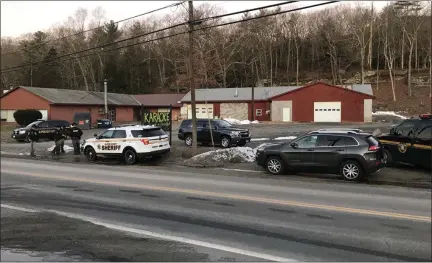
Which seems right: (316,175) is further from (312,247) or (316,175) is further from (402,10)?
(402,10)

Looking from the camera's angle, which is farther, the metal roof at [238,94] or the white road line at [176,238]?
the metal roof at [238,94]

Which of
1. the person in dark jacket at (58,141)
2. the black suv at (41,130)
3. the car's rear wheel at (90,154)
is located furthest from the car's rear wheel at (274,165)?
the black suv at (41,130)

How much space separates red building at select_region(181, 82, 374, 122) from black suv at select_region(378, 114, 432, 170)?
28973mm

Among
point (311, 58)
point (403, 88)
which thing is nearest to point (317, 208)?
point (403, 88)

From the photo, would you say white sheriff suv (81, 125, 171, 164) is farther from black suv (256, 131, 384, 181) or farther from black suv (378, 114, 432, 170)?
black suv (378, 114, 432, 170)

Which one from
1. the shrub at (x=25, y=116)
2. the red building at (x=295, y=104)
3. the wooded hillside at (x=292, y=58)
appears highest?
the wooded hillside at (x=292, y=58)

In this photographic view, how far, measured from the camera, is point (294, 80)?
8556 centimetres

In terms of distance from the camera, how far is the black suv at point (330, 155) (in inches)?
499

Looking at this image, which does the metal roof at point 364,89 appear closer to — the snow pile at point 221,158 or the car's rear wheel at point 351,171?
the snow pile at point 221,158

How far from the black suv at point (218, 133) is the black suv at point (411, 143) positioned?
8334mm

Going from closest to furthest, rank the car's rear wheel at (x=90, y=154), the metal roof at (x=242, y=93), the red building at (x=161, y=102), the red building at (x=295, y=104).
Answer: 1. the car's rear wheel at (x=90, y=154)
2. the red building at (x=295, y=104)
3. the metal roof at (x=242, y=93)
4. the red building at (x=161, y=102)

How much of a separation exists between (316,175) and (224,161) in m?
4.80

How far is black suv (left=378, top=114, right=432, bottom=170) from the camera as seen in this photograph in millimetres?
13289

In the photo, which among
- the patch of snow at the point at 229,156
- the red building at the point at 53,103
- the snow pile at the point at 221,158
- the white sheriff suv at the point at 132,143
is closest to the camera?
the snow pile at the point at 221,158
